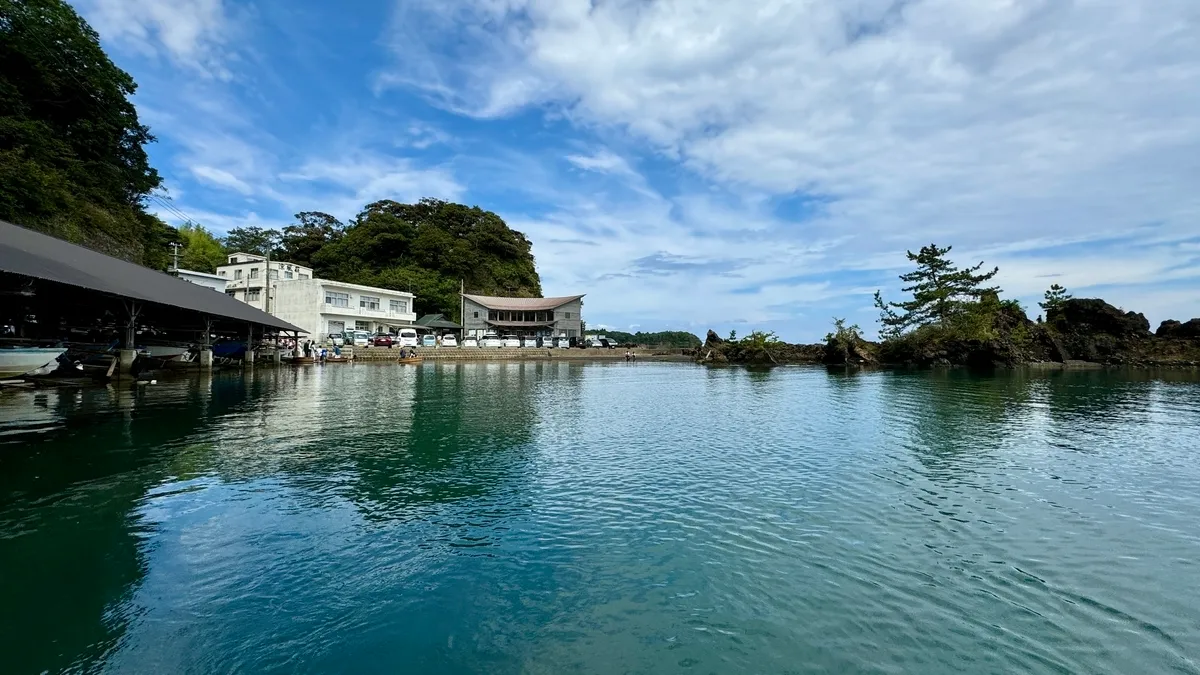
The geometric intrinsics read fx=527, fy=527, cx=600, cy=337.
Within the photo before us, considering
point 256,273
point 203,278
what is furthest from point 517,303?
point 203,278

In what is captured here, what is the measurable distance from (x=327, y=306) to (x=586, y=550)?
57.2 meters

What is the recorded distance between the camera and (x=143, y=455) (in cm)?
1205

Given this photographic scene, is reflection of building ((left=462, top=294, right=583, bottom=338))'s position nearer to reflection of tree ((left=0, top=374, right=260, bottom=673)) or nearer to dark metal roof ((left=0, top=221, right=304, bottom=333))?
dark metal roof ((left=0, top=221, right=304, bottom=333))

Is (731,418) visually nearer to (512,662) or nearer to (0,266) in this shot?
(512,662)

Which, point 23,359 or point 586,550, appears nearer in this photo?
point 586,550

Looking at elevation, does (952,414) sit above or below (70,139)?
below

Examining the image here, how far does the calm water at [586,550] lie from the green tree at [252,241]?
7787 cm

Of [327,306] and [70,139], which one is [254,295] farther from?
[70,139]

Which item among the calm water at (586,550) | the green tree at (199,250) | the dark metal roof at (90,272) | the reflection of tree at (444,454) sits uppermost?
the green tree at (199,250)

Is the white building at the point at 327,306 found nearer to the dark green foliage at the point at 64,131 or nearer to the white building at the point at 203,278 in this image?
the white building at the point at 203,278

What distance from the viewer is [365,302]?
6147 centimetres

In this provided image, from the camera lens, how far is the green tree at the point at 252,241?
8331cm

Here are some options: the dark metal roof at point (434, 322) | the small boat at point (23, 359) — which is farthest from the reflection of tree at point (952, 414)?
the dark metal roof at point (434, 322)

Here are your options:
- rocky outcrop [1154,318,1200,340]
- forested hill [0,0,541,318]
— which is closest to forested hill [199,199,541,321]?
forested hill [0,0,541,318]
